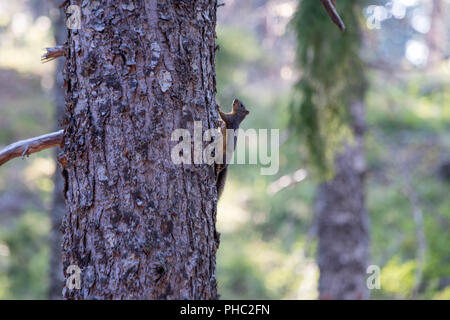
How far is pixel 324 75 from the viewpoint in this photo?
3.40 m

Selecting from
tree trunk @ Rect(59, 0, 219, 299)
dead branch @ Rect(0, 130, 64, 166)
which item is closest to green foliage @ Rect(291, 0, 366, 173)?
tree trunk @ Rect(59, 0, 219, 299)

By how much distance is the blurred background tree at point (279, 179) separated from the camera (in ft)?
17.9

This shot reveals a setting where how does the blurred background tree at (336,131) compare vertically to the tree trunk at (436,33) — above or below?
below

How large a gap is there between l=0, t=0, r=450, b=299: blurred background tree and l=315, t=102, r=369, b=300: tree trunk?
0.35 meters

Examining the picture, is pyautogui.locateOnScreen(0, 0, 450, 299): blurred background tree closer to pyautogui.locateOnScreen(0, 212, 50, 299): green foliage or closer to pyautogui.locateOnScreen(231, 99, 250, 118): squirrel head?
pyautogui.locateOnScreen(0, 212, 50, 299): green foliage

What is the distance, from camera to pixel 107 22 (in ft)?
4.60

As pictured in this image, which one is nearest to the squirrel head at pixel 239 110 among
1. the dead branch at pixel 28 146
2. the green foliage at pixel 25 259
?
the dead branch at pixel 28 146

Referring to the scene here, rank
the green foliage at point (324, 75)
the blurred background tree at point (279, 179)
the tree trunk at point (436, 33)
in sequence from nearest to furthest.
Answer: the green foliage at point (324, 75), the blurred background tree at point (279, 179), the tree trunk at point (436, 33)

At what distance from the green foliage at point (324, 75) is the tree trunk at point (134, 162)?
1.97m

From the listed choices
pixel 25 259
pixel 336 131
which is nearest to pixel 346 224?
pixel 336 131

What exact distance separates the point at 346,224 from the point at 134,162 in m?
3.58

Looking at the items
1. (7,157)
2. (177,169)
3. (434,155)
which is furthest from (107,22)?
(434,155)

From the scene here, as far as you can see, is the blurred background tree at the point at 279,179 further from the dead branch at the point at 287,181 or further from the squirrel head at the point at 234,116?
the squirrel head at the point at 234,116

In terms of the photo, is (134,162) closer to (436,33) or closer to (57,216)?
(57,216)
